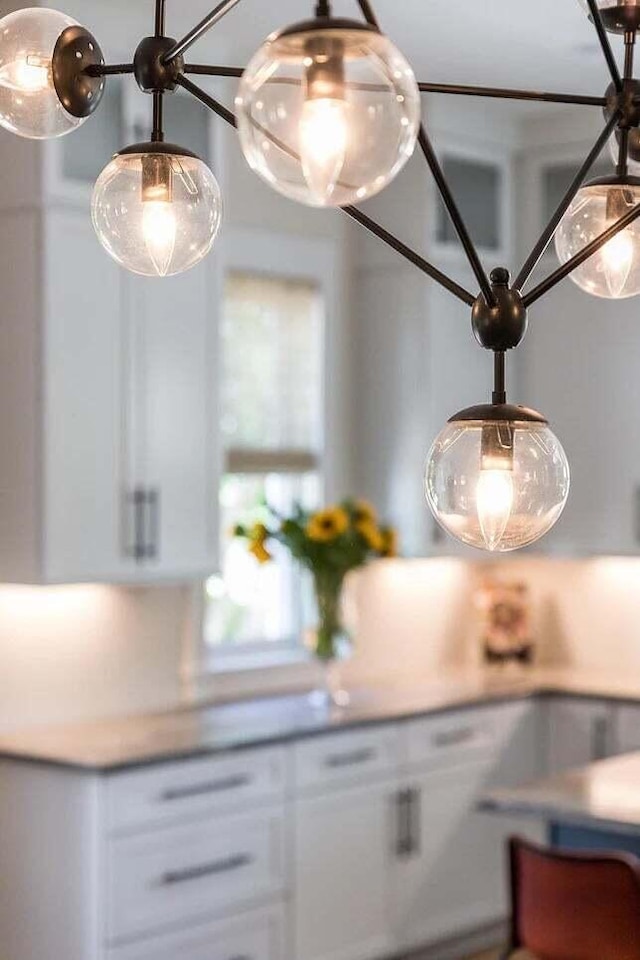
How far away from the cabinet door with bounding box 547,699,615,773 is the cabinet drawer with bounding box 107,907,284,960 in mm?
1486

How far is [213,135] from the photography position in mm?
4980

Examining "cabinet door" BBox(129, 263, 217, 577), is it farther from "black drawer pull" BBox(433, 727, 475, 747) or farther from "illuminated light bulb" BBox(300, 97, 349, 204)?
"illuminated light bulb" BBox(300, 97, 349, 204)

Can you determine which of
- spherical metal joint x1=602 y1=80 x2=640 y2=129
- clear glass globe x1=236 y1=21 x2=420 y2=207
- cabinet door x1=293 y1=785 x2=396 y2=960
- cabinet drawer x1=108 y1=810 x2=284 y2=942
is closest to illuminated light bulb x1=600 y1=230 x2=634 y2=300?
spherical metal joint x1=602 y1=80 x2=640 y2=129

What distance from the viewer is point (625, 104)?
2166 millimetres

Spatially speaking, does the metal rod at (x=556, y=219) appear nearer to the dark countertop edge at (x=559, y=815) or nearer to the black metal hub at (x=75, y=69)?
the black metal hub at (x=75, y=69)

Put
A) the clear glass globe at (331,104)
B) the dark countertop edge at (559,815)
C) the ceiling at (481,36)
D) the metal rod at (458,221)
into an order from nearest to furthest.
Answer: the clear glass globe at (331,104) → the metal rod at (458,221) → the dark countertop edge at (559,815) → the ceiling at (481,36)

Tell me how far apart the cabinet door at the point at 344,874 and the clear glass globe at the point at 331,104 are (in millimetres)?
3635

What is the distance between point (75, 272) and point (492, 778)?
7.82 ft

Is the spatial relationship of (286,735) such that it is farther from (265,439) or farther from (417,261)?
(417,261)

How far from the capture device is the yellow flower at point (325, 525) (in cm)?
537

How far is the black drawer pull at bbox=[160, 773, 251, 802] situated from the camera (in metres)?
4.42

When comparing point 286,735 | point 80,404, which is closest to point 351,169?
point 80,404

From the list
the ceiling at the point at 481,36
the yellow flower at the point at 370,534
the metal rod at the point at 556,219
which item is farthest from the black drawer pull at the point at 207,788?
the metal rod at the point at 556,219

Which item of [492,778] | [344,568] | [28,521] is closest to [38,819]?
[28,521]
